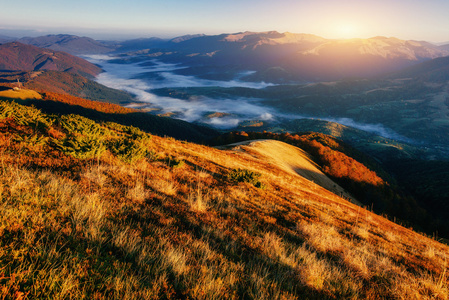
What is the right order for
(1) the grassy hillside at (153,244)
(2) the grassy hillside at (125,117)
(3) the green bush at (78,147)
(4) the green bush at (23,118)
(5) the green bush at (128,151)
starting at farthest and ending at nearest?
(2) the grassy hillside at (125,117)
(4) the green bush at (23,118)
(5) the green bush at (128,151)
(3) the green bush at (78,147)
(1) the grassy hillside at (153,244)

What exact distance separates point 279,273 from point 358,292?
1.66 meters

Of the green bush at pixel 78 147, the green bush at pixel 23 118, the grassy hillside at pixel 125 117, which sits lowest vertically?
the grassy hillside at pixel 125 117

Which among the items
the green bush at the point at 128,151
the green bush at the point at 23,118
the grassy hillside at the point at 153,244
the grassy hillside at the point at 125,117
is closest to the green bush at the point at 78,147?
the grassy hillside at the point at 153,244

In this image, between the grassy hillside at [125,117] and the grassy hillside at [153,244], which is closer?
the grassy hillside at [153,244]

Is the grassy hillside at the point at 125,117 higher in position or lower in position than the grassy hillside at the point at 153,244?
lower

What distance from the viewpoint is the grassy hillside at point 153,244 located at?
2779 mm

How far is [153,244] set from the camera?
385 cm

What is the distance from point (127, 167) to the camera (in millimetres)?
8242

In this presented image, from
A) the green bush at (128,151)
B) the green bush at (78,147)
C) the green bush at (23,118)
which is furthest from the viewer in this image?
the green bush at (23,118)

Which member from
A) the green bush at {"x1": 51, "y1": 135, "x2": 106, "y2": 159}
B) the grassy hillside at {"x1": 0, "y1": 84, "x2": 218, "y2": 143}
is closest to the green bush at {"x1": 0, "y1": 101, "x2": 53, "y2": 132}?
the green bush at {"x1": 51, "y1": 135, "x2": 106, "y2": 159}

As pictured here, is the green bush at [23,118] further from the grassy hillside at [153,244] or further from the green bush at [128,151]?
the green bush at [128,151]

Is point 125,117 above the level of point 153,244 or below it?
below

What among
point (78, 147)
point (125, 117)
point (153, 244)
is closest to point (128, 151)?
point (78, 147)

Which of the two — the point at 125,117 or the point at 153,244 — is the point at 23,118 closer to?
the point at 153,244
